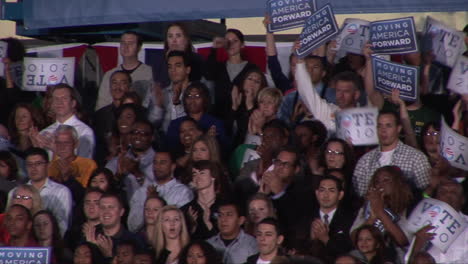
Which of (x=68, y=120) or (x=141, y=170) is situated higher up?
(x=68, y=120)

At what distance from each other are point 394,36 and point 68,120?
3.13m

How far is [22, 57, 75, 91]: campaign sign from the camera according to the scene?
12461 millimetres

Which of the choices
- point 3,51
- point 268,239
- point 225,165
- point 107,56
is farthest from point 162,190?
point 107,56

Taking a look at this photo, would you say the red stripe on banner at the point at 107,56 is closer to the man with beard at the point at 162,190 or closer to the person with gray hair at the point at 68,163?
the person with gray hair at the point at 68,163

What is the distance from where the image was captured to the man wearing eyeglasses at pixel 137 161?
35.5ft

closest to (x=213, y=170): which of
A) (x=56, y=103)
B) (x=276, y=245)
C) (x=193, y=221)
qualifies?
(x=193, y=221)

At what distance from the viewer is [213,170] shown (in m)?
10.2

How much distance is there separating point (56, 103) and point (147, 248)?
2426 millimetres

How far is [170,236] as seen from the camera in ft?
31.9

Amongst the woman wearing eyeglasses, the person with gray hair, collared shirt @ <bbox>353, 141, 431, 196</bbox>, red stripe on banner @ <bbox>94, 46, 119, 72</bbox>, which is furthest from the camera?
red stripe on banner @ <bbox>94, 46, 119, 72</bbox>

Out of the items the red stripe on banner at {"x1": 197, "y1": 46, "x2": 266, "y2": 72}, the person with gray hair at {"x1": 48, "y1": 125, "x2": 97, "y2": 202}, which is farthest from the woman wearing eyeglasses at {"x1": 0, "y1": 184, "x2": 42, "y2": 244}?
the red stripe on banner at {"x1": 197, "y1": 46, "x2": 266, "y2": 72}

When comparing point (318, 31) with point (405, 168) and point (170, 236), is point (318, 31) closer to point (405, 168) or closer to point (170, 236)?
point (405, 168)

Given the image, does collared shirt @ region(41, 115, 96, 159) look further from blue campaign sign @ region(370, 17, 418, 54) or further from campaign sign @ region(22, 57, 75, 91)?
blue campaign sign @ region(370, 17, 418, 54)

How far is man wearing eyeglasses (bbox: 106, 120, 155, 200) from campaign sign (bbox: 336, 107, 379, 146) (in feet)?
5.67
